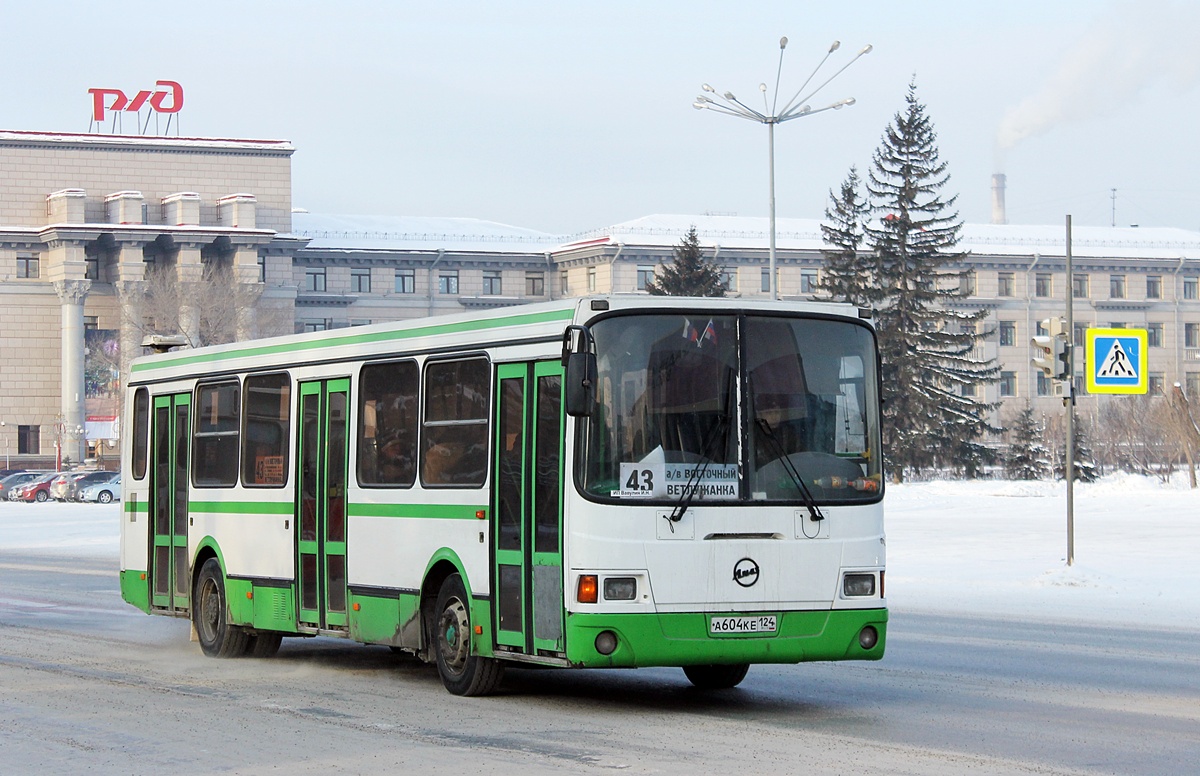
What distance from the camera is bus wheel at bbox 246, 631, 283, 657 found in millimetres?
15586

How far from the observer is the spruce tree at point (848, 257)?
3019 inches

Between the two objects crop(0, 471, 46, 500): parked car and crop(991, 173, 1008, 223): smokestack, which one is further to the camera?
crop(991, 173, 1008, 223): smokestack

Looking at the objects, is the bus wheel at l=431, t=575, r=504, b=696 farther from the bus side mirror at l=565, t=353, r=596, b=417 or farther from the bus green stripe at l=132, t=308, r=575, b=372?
the bus side mirror at l=565, t=353, r=596, b=417

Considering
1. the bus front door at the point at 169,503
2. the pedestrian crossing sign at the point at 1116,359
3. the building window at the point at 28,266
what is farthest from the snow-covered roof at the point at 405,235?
the bus front door at the point at 169,503

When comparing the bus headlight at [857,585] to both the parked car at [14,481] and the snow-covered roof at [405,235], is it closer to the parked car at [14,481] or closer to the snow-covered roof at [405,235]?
the parked car at [14,481]

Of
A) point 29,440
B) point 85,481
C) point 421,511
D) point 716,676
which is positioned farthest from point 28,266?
point 716,676

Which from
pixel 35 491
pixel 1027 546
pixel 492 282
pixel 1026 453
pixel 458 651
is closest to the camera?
pixel 458 651

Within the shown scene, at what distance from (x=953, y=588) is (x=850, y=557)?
11873 millimetres

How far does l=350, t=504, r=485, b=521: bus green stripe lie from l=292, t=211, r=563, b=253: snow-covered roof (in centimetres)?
9700

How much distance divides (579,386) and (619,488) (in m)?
0.68

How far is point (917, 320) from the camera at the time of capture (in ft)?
253

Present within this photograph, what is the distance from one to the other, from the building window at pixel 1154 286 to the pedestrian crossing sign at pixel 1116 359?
9954 centimetres

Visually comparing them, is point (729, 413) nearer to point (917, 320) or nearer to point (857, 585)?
point (857, 585)

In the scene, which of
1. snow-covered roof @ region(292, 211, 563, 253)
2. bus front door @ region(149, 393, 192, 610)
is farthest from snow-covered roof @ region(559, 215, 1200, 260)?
bus front door @ region(149, 393, 192, 610)
